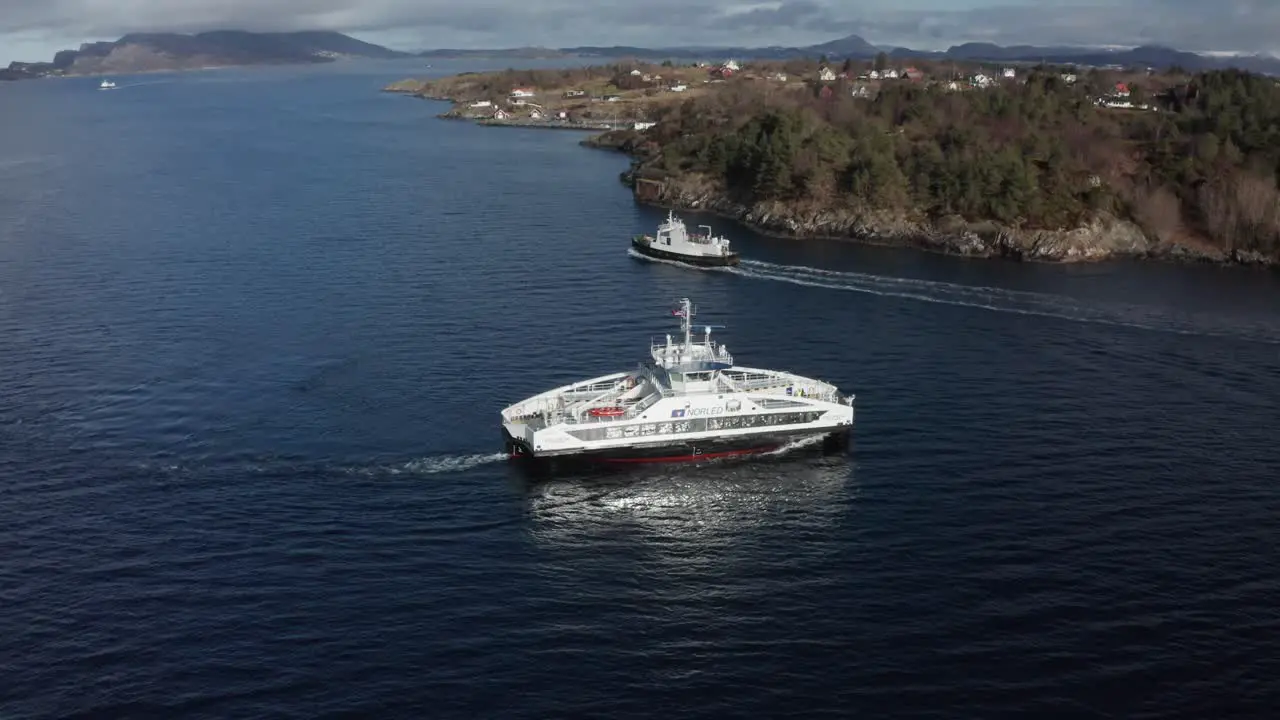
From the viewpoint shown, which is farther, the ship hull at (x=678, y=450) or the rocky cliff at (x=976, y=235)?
the rocky cliff at (x=976, y=235)

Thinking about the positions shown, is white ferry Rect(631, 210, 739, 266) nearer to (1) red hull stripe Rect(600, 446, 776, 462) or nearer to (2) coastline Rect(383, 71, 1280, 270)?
(2) coastline Rect(383, 71, 1280, 270)

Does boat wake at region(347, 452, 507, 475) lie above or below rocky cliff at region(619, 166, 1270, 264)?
below

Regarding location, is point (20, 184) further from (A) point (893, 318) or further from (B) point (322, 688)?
(B) point (322, 688)

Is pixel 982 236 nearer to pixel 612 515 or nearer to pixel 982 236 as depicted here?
pixel 982 236

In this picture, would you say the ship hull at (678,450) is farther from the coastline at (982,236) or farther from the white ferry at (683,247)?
the coastline at (982,236)

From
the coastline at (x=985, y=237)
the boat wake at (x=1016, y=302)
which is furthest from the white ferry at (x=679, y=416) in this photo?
the coastline at (x=985, y=237)

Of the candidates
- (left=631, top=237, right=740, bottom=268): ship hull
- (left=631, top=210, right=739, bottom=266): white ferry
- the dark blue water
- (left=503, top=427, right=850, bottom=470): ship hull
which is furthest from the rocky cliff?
(left=503, top=427, right=850, bottom=470): ship hull
